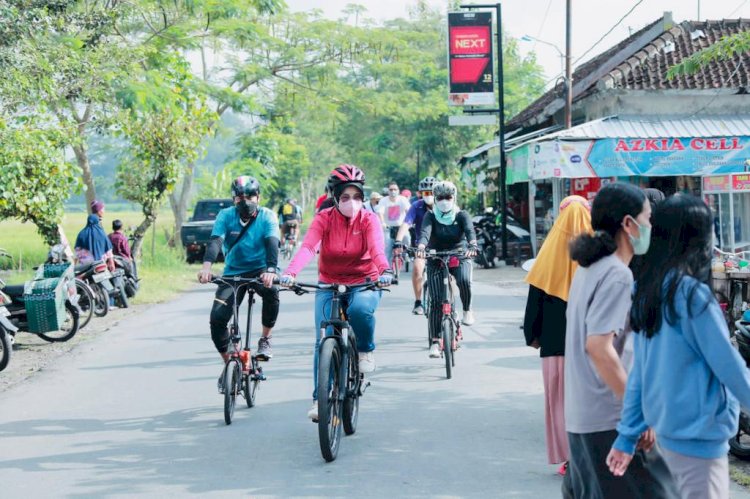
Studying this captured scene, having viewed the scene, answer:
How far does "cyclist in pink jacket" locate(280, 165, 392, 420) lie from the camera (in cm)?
744

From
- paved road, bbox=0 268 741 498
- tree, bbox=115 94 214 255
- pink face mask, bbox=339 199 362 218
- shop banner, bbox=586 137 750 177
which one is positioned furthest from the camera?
→ tree, bbox=115 94 214 255

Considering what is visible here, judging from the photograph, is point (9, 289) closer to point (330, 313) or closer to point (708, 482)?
point (330, 313)

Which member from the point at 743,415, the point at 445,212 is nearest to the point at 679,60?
the point at 445,212

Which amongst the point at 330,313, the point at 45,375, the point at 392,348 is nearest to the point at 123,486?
the point at 330,313

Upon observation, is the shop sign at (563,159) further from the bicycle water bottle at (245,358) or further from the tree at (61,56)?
the bicycle water bottle at (245,358)

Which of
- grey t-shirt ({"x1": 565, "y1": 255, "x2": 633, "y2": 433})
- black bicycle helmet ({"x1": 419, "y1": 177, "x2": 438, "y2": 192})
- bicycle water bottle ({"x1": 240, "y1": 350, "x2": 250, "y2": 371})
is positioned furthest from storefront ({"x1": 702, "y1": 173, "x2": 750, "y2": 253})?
grey t-shirt ({"x1": 565, "y1": 255, "x2": 633, "y2": 433})

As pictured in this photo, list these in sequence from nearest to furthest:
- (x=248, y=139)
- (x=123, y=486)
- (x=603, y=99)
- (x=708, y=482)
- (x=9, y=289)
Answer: (x=708, y=482) → (x=123, y=486) → (x=9, y=289) → (x=603, y=99) → (x=248, y=139)

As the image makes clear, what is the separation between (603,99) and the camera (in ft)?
81.8

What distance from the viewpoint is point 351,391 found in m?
7.37

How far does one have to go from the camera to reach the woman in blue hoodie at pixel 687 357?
11.6 feet

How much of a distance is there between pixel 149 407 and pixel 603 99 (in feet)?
59.9

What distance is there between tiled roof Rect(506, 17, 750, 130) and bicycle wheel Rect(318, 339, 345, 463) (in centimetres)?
1835

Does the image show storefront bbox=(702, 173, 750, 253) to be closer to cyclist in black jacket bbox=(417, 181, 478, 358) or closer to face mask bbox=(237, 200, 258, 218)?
cyclist in black jacket bbox=(417, 181, 478, 358)

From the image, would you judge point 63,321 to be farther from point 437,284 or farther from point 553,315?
point 553,315
